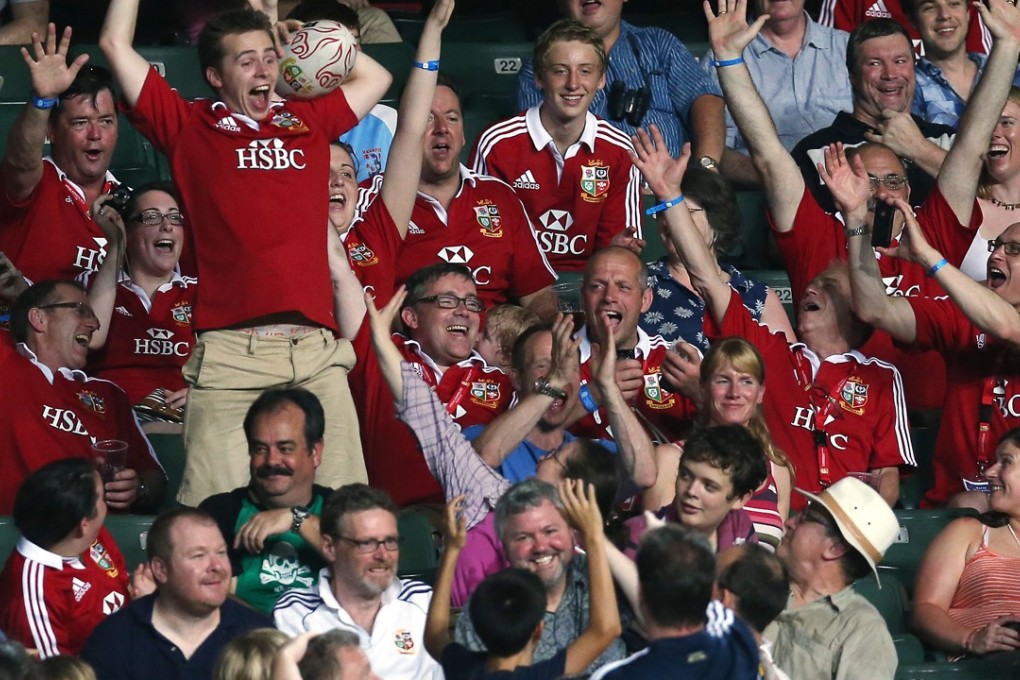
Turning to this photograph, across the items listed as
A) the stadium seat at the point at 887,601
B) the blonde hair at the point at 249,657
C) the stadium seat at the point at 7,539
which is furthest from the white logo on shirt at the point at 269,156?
the stadium seat at the point at 887,601

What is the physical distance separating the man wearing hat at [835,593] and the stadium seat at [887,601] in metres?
0.68

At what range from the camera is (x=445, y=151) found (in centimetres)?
786

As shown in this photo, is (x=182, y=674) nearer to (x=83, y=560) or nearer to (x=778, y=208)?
(x=83, y=560)

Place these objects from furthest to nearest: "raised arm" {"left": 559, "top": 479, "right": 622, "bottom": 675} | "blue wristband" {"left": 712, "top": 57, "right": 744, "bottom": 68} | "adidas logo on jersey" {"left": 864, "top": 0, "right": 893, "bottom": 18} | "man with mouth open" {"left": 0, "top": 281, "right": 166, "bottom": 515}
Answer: "adidas logo on jersey" {"left": 864, "top": 0, "right": 893, "bottom": 18} → "blue wristband" {"left": 712, "top": 57, "right": 744, "bottom": 68} → "man with mouth open" {"left": 0, "top": 281, "right": 166, "bottom": 515} → "raised arm" {"left": 559, "top": 479, "right": 622, "bottom": 675}

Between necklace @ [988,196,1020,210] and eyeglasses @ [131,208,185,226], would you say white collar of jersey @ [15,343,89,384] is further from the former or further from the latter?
necklace @ [988,196,1020,210]

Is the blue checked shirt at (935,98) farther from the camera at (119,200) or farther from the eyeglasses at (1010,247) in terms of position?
the camera at (119,200)

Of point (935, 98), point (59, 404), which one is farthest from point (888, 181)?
point (59, 404)

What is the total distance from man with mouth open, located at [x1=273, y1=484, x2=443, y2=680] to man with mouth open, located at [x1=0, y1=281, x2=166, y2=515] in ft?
4.29

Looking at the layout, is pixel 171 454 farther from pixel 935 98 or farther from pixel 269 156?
pixel 935 98

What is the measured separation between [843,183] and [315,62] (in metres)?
2.02

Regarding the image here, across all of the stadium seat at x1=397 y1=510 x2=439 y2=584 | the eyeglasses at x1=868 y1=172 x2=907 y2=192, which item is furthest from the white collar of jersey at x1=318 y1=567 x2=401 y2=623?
the eyeglasses at x1=868 y1=172 x2=907 y2=192

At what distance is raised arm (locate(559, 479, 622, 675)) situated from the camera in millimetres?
5227

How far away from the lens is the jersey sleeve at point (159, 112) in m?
6.28

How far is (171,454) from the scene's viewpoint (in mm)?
7230
